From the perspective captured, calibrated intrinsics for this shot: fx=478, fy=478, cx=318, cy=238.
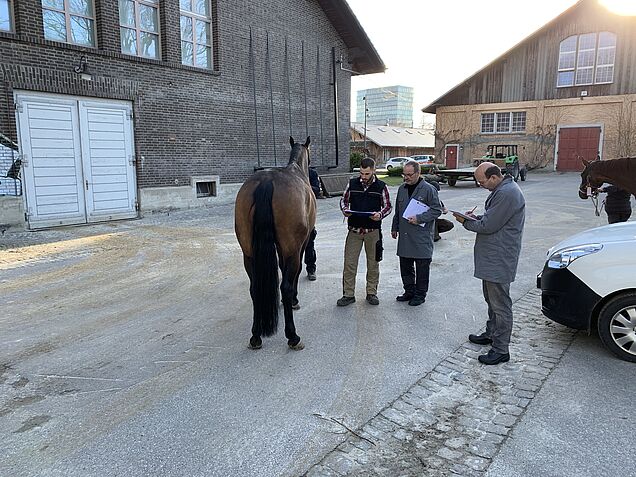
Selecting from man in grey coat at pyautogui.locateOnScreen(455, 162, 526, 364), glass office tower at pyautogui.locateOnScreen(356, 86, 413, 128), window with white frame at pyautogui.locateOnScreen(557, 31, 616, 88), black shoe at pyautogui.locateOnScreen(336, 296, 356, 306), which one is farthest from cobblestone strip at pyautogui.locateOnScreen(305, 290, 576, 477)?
glass office tower at pyautogui.locateOnScreen(356, 86, 413, 128)

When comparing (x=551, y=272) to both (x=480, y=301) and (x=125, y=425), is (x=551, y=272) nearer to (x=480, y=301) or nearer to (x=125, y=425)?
(x=480, y=301)

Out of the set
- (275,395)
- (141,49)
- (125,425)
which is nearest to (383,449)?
(275,395)

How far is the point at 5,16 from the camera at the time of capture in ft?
36.0

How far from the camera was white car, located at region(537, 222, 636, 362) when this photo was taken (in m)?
4.29

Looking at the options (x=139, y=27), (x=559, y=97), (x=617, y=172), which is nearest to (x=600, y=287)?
(x=617, y=172)

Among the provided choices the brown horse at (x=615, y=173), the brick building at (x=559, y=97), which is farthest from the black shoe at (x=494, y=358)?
the brick building at (x=559, y=97)

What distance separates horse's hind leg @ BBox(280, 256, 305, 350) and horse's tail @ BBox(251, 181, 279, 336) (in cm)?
16

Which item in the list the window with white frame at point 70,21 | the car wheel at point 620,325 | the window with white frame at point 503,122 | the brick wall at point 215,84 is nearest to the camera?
the car wheel at point 620,325

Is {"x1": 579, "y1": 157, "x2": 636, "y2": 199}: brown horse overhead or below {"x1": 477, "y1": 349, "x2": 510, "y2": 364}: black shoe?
overhead

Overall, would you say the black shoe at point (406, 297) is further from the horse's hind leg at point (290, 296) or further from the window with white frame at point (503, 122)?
the window with white frame at point (503, 122)

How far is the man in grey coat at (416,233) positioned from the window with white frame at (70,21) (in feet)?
34.0

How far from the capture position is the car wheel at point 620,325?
428 cm

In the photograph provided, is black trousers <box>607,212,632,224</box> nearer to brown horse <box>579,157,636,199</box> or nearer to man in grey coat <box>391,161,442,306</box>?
brown horse <box>579,157,636,199</box>

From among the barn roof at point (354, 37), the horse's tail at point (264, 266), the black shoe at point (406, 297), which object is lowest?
the black shoe at point (406, 297)
